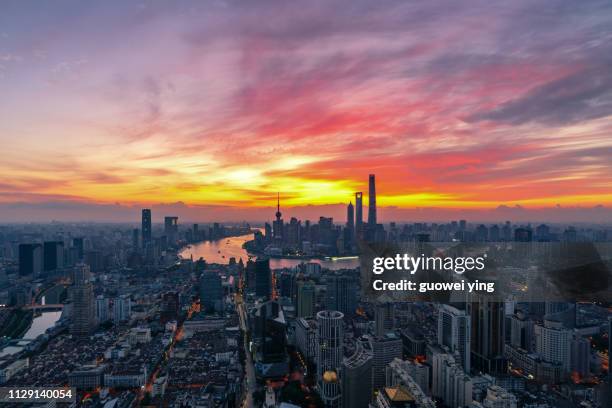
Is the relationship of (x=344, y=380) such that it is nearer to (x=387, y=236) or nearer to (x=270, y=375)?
(x=270, y=375)

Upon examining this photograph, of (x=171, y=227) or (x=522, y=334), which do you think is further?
(x=171, y=227)

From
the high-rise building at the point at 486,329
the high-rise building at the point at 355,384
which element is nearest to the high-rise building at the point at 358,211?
the high-rise building at the point at 486,329

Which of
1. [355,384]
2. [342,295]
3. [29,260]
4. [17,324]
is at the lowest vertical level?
[17,324]

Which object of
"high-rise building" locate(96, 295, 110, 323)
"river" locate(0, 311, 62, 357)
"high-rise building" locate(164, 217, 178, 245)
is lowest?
"river" locate(0, 311, 62, 357)

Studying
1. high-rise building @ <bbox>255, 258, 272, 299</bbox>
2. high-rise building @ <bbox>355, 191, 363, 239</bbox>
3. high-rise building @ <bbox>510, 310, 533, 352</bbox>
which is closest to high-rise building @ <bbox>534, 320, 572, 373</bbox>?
high-rise building @ <bbox>510, 310, 533, 352</bbox>

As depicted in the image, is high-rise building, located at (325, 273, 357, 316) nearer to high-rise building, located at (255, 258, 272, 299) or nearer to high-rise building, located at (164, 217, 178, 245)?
high-rise building, located at (255, 258, 272, 299)

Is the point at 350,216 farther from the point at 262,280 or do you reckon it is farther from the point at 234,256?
the point at 262,280

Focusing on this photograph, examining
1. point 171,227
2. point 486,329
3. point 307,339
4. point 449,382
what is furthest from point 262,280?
point 171,227
